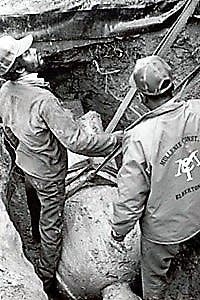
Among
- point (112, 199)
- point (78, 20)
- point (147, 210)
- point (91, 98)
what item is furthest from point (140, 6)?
point (147, 210)

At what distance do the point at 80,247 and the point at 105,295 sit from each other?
34 centimetres

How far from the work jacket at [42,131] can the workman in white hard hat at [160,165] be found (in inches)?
12.5

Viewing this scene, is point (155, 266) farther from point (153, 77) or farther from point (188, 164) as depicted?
point (153, 77)

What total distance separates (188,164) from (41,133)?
0.84 metres

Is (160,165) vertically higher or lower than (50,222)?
higher

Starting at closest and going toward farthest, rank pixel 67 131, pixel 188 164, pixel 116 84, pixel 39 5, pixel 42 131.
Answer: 1. pixel 188 164
2. pixel 67 131
3. pixel 42 131
4. pixel 39 5
5. pixel 116 84

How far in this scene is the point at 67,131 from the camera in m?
3.96

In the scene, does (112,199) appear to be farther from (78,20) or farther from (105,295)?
(78,20)

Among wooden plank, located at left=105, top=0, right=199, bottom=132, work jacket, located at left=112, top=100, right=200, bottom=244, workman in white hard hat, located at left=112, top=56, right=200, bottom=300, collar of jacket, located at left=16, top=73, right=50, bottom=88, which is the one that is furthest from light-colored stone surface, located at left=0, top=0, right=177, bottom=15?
work jacket, located at left=112, top=100, right=200, bottom=244

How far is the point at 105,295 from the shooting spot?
4.23 metres

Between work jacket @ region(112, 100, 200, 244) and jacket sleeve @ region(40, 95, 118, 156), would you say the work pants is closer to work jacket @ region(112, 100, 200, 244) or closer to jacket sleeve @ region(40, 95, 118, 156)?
work jacket @ region(112, 100, 200, 244)

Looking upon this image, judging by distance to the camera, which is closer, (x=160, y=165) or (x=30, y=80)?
(x=160, y=165)

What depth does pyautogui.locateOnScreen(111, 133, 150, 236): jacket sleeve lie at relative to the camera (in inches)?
146

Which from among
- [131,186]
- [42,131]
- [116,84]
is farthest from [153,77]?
[116,84]
